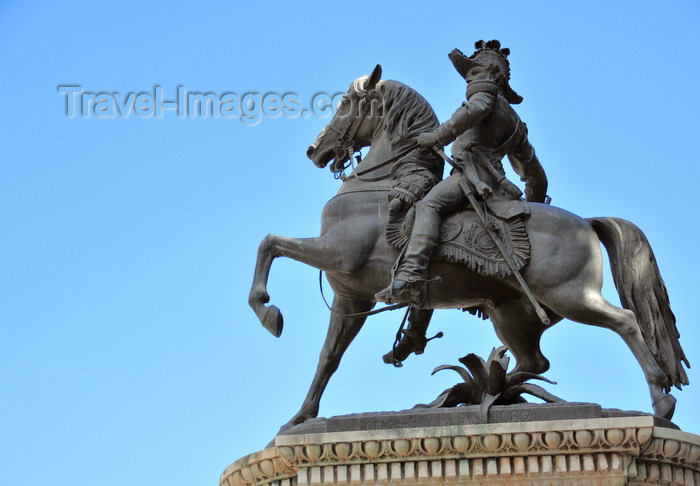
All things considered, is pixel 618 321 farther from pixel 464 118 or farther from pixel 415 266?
pixel 464 118

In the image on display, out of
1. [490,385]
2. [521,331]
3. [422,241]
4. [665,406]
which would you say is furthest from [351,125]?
[665,406]

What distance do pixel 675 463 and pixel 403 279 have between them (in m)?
2.70

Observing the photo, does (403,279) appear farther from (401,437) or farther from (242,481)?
(242,481)

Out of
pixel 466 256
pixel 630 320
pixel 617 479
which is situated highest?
pixel 466 256

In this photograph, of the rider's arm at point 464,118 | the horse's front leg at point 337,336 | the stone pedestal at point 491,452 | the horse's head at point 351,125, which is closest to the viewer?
the stone pedestal at point 491,452

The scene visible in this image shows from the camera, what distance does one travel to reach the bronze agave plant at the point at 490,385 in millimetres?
10820

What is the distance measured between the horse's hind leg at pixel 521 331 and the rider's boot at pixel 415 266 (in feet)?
3.44

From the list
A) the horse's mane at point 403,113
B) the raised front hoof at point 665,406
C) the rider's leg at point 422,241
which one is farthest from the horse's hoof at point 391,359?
the raised front hoof at point 665,406

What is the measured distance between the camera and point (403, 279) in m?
10.6

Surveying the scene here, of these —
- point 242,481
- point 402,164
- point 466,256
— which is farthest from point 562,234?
point 242,481

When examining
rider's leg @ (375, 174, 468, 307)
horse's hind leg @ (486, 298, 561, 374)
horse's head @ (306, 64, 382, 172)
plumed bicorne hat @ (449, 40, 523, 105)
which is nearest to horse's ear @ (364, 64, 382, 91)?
horse's head @ (306, 64, 382, 172)

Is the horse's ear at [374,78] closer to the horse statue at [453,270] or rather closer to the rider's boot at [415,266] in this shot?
the horse statue at [453,270]

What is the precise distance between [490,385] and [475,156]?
2.17 m

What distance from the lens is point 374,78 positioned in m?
12.1
